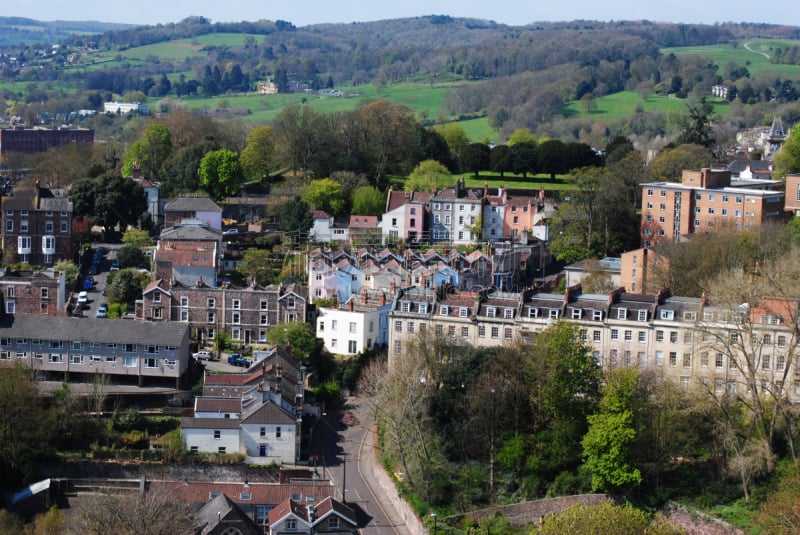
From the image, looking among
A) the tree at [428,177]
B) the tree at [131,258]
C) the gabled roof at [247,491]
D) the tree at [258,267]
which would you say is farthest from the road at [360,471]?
the tree at [428,177]

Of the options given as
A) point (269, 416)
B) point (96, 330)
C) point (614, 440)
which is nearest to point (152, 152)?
point (96, 330)

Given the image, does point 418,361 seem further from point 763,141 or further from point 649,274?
point 763,141

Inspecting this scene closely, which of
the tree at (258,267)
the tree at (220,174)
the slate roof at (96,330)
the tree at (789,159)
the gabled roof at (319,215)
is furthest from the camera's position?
the tree at (220,174)

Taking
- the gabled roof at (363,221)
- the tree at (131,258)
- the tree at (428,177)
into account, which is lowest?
the tree at (131,258)

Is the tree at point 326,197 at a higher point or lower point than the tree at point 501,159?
lower

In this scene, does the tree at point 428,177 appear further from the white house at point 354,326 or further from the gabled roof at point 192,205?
the white house at point 354,326
